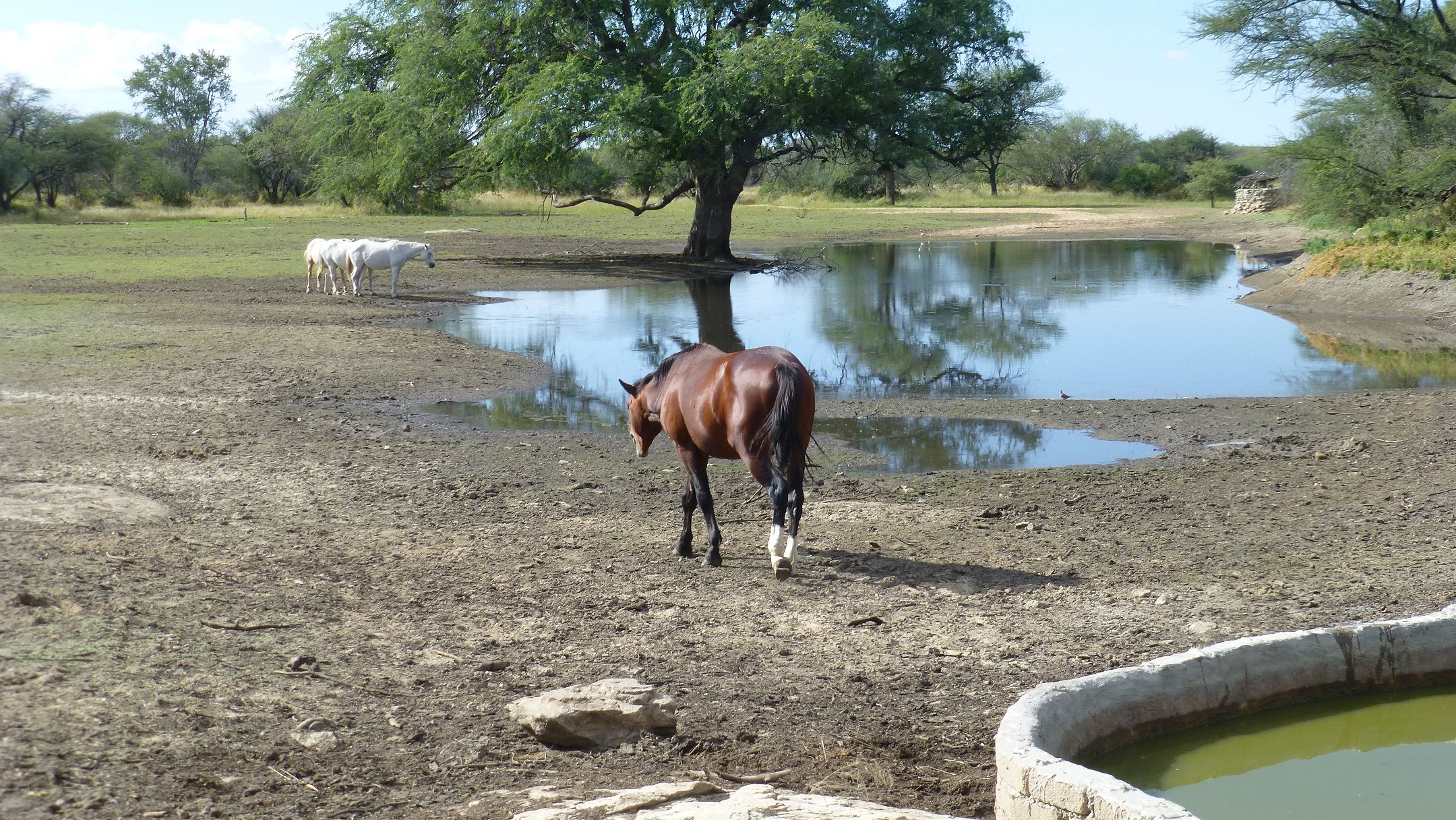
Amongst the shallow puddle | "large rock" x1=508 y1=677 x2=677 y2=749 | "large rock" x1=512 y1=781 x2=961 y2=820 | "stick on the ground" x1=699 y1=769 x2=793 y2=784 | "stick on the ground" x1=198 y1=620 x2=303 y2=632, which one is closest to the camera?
"large rock" x1=512 y1=781 x2=961 y2=820

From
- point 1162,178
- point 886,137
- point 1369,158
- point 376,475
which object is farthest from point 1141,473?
point 1162,178

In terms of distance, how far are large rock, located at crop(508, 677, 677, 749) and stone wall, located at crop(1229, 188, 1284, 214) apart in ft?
187

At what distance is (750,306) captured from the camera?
24.0 metres

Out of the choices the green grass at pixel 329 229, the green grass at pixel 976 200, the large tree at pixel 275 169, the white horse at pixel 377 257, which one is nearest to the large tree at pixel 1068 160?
the green grass at pixel 976 200

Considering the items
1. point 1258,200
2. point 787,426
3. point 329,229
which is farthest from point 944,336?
point 1258,200

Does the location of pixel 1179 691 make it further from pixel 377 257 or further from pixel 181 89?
A: pixel 181 89

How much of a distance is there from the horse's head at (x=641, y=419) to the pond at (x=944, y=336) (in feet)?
12.5

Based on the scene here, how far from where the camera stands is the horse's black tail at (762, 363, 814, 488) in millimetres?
6957

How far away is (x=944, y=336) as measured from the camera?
19812mm

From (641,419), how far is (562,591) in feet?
6.51

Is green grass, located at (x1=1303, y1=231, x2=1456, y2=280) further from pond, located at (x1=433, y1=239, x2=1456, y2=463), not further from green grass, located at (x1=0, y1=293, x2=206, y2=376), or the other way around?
green grass, located at (x1=0, y1=293, x2=206, y2=376)

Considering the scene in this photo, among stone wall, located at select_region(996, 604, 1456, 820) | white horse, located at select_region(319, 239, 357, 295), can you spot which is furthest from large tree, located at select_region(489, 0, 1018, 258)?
stone wall, located at select_region(996, 604, 1456, 820)

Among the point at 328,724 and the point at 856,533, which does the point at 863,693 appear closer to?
the point at 328,724

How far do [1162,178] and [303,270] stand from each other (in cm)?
6678
